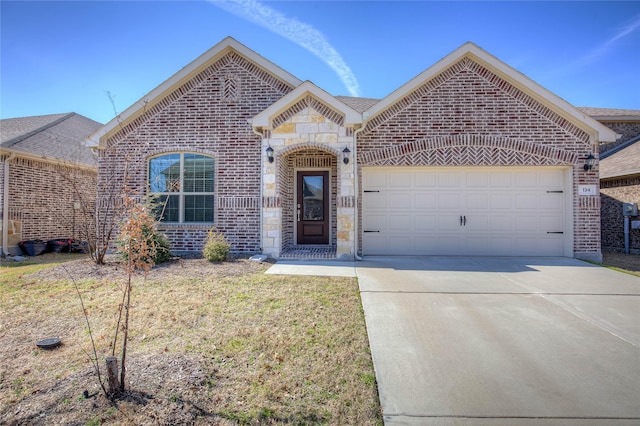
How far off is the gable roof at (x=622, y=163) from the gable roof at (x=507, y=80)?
9.46 ft

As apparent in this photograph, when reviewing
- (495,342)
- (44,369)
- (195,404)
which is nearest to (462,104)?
(495,342)

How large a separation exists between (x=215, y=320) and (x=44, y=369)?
1.65 m

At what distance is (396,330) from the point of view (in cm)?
396

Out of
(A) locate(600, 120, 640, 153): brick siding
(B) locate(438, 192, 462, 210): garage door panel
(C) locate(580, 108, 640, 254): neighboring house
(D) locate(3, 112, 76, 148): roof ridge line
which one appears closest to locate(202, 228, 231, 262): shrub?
(B) locate(438, 192, 462, 210): garage door panel

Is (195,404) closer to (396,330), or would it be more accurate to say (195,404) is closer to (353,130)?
(396,330)

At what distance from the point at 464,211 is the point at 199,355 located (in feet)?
25.9

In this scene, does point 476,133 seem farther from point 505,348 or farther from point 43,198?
point 43,198

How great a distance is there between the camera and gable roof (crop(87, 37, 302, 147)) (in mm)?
9203

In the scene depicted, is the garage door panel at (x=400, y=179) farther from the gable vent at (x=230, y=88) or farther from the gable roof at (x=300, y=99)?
the gable vent at (x=230, y=88)

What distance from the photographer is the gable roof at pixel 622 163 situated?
417 inches

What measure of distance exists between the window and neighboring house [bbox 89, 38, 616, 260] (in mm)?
32

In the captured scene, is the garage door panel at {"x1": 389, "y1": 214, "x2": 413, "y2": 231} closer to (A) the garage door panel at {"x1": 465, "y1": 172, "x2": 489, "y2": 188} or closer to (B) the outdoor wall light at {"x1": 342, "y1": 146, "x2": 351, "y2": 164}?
(A) the garage door panel at {"x1": 465, "y1": 172, "x2": 489, "y2": 188}

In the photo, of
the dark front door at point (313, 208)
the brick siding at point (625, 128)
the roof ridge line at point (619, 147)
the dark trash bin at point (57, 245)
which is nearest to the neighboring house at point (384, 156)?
the dark front door at point (313, 208)

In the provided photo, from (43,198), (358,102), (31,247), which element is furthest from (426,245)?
(43,198)
